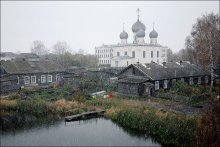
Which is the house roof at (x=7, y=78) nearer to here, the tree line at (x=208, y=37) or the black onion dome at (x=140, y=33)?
the tree line at (x=208, y=37)

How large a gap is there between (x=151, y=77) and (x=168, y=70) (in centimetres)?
483

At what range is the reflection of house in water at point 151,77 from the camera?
118ft

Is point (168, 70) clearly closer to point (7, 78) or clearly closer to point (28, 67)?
point (28, 67)

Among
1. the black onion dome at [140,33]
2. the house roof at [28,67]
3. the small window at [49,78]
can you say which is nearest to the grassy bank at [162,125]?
the house roof at [28,67]

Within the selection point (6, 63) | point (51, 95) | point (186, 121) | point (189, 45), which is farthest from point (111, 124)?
point (189, 45)

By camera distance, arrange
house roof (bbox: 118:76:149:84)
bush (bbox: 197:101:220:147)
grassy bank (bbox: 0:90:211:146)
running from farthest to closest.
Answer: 1. house roof (bbox: 118:76:149:84)
2. grassy bank (bbox: 0:90:211:146)
3. bush (bbox: 197:101:220:147)

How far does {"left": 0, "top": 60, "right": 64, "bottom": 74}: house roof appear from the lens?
4175 centimetres

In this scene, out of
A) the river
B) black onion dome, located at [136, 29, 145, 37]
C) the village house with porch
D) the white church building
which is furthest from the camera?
black onion dome, located at [136, 29, 145, 37]

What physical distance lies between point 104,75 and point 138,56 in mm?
23659

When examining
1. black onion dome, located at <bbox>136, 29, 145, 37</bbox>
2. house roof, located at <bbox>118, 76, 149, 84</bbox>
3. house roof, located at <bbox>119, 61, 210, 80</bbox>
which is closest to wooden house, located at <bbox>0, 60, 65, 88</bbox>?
house roof, located at <bbox>118, 76, 149, 84</bbox>

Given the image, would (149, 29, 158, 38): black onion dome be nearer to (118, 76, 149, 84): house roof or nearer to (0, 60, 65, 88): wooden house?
(0, 60, 65, 88): wooden house

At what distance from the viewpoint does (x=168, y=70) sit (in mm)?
39719

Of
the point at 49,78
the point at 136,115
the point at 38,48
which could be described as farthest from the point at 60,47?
the point at 136,115

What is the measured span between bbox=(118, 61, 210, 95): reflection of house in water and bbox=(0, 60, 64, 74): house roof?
12977mm
